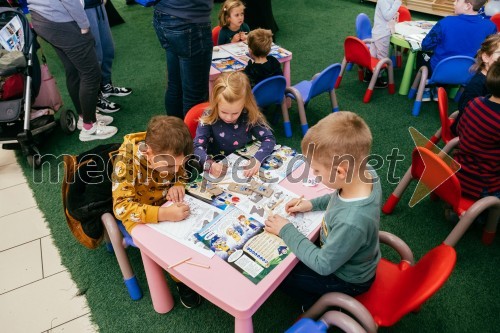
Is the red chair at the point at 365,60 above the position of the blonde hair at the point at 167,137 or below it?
below

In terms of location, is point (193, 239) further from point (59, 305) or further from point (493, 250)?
point (493, 250)

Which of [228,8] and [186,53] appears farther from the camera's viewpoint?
[228,8]

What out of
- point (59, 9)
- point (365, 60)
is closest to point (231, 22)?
point (365, 60)

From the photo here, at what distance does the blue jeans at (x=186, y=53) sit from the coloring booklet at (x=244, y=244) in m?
1.30

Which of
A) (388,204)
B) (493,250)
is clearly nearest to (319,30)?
(388,204)

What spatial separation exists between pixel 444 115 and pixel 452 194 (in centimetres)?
70

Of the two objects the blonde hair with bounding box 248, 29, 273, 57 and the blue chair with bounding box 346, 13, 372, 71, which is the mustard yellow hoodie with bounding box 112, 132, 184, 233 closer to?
the blonde hair with bounding box 248, 29, 273, 57

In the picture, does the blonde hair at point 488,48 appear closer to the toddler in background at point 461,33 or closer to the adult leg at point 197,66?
the toddler in background at point 461,33

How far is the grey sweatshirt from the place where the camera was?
2508 millimetres

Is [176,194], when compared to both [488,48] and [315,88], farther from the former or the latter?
[488,48]

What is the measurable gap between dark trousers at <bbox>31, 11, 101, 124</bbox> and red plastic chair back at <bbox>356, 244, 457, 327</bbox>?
2.55 meters

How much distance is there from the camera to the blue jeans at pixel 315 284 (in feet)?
4.68

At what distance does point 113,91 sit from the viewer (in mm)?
4012

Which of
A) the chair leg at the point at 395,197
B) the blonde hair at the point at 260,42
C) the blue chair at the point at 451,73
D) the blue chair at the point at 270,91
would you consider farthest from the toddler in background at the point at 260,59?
the blue chair at the point at 451,73
